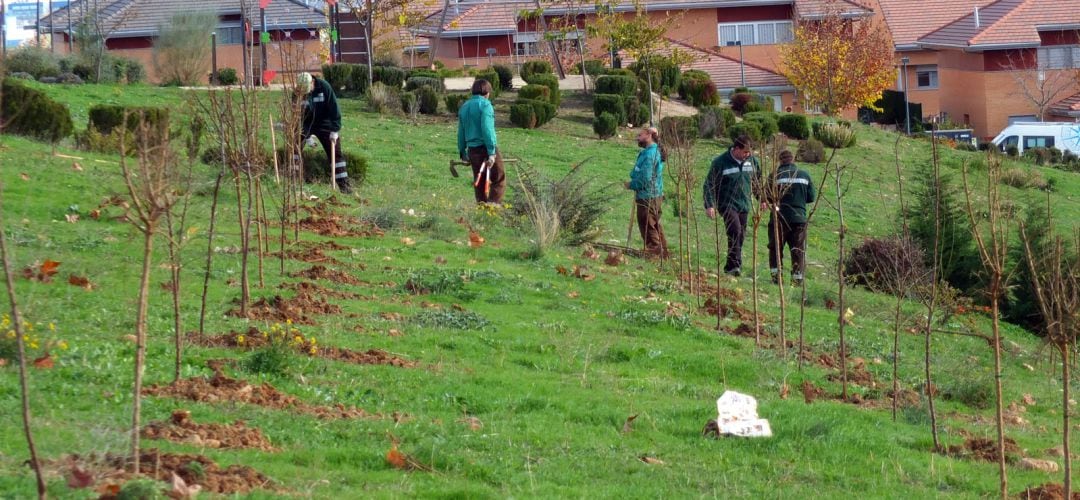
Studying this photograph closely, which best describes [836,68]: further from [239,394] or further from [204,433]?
[204,433]

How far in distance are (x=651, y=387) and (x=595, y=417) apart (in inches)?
55.9

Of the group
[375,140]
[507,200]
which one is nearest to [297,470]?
[507,200]

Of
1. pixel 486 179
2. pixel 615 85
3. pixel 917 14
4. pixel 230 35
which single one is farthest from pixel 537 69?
pixel 917 14

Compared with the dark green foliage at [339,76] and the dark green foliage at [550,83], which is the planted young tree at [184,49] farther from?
the dark green foliage at [550,83]

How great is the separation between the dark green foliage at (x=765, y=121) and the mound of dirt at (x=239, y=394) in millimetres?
28433

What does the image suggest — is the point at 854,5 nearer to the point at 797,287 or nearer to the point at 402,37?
the point at 402,37

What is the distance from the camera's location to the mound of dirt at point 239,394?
700cm

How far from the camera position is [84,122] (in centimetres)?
2153

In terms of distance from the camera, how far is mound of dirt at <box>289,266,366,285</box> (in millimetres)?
11617

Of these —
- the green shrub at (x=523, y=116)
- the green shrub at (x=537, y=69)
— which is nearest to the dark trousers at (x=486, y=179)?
the green shrub at (x=523, y=116)

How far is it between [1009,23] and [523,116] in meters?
39.9

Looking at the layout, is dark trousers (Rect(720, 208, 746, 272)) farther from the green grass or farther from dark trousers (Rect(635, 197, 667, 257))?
dark trousers (Rect(635, 197, 667, 257))

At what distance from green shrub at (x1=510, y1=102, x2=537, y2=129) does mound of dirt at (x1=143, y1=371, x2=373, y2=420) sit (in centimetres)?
2508

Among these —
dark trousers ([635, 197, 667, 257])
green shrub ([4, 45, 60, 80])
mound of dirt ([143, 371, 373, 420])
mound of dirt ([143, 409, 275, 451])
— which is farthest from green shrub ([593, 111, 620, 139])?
mound of dirt ([143, 409, 275, 451])
